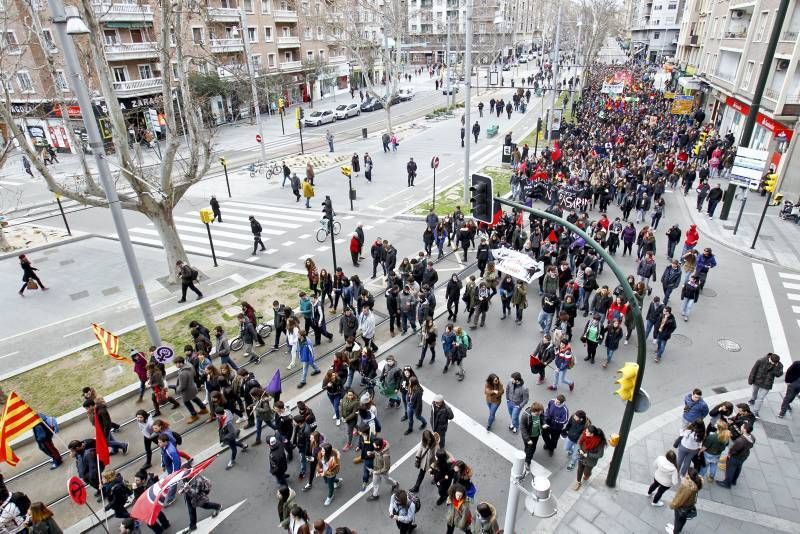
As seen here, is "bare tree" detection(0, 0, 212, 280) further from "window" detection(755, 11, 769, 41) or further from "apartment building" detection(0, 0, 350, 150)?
"window" detection(755, 11, 769, 41)

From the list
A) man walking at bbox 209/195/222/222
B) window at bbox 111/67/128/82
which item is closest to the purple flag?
man walking at bbox 209/195/222/222

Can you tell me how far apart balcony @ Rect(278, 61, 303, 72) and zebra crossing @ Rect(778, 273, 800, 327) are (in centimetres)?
5056

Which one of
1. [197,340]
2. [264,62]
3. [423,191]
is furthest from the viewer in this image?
[264,62]

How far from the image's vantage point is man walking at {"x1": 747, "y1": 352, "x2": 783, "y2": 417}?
9.80 m

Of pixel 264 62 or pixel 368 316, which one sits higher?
pixel 264 62

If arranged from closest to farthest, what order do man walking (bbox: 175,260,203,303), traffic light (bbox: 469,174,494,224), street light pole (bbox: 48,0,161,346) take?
traffic light (bbox: 469,174,494,224)
street light pole (bbox: 48,0,161,346)
man walking (bbox: 175,260,203,303)

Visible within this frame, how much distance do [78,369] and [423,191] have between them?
19.0 m

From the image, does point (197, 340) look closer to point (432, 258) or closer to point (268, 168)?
point (432, 258)

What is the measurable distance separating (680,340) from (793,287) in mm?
5934

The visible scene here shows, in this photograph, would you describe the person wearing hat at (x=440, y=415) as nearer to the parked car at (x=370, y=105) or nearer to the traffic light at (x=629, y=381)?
the traffic light at (x=629, y=381)

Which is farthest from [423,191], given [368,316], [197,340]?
[197,340]

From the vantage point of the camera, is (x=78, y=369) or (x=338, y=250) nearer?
(x=78, y=369)

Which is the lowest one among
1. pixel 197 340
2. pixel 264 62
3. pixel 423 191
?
pixel 423 191

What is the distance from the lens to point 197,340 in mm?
11766
